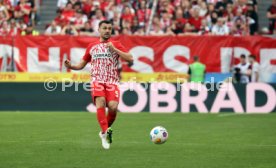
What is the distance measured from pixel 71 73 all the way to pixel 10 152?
1422 cm

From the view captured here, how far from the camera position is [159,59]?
27391 mm

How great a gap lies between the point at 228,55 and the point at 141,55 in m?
3.07

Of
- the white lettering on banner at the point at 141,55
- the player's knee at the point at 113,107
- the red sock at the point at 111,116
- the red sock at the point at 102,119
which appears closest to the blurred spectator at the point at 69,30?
the white lettering on banner at the point at 141,55

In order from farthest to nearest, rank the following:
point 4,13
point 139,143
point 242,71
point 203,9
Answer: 1. point 4,13
2. point 203,9
3. point 242,71
4. point 139,143

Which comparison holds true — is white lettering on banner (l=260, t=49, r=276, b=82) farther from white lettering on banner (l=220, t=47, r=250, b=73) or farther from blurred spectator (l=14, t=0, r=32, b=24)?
blurred spectator (l=14, t=0, r=32, b=24)

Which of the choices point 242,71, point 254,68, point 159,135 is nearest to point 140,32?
point 242,71

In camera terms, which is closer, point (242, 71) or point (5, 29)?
point (242, 71)

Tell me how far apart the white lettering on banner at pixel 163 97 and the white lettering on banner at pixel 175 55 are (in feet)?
9.69

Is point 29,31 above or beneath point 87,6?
beneath

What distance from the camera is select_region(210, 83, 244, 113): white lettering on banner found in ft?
79.9

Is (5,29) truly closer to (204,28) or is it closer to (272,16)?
(204,28)

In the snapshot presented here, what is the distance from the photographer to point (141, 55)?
27391 millimetres

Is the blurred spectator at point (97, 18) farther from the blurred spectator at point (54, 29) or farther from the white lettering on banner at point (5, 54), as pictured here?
the white lettering on banner at point (5, 54)

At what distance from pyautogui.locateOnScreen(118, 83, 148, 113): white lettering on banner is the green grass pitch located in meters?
2.40
